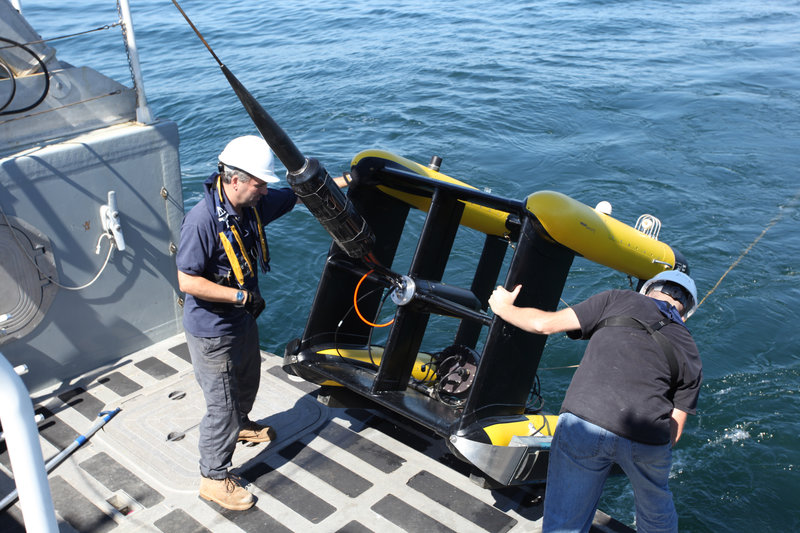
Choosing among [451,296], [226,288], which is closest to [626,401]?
[451,296]

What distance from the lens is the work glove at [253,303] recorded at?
3530mm

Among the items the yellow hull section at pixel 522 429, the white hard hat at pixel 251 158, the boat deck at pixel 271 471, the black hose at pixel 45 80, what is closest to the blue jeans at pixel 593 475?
the yellow hull section at pixel 522 429

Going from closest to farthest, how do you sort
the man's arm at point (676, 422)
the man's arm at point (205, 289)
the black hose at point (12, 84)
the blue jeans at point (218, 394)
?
the man's arm at point (676, 422), the man's arm at point (205, 289), the blue jeans at point (218, 394), the black hose at point (12, 84)

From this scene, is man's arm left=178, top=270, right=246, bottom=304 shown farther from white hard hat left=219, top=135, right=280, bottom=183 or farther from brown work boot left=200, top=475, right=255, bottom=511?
brown work boot left=200, top=475, right=255, bottom=511

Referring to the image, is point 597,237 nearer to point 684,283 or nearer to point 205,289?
point 684,283

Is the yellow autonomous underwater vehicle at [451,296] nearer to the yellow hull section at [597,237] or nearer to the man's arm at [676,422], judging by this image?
the yellow hull section at [597,237]

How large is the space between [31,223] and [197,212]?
1.72m

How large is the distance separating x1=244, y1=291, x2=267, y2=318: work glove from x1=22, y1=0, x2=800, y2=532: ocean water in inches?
125

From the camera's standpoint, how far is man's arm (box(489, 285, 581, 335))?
3273 millimetres

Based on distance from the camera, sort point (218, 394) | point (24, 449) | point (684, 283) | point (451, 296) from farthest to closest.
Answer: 1. point (451, 296)
2. point (218, 394)
3. point (684, 283)
4. point (24, 449)

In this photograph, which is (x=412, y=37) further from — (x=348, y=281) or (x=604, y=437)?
(x=604, y=437)

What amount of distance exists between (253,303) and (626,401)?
73.5 inches

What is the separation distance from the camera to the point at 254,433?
430cm

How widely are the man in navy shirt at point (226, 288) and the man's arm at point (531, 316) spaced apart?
125 centimetres
